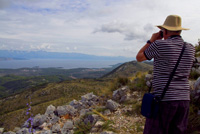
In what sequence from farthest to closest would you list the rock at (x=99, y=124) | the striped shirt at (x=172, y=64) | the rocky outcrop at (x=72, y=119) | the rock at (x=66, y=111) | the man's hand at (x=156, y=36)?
the rock at (x=66, y=111), the rocky outcrop at (x=72, y=119), the rock at (x=99, y=124), the man's hand at (x=156, y=36), the striped shirt at (x=172, y=64)

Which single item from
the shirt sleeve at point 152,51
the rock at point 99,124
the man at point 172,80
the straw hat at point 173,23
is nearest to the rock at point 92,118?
the rock at point 99,124

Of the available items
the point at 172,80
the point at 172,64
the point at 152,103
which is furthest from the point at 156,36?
the point at 152,103

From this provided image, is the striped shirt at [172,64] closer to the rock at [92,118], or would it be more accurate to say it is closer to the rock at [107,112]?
the rock at [92,118]

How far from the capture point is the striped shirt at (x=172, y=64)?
90.7 inches

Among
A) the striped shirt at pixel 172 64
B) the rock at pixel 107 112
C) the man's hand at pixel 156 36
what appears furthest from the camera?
the rock at pixel 107 112

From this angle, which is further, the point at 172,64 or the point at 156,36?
the point at 156,36

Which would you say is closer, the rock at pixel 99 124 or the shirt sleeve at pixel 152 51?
the shirt sleeve at pixel 152 51

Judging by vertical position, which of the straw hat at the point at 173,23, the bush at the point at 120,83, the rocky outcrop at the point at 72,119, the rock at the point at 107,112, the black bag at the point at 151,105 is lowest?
the rocky outcrop at the point at 72,119

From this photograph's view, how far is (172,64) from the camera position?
7.58 feet

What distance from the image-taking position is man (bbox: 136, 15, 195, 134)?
231 centimetres

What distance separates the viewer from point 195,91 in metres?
5.28

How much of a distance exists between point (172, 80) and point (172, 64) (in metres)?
0.24

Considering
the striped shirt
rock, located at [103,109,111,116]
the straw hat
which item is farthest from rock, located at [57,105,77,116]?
the straw hat

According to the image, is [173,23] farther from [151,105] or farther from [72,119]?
[72,119]
